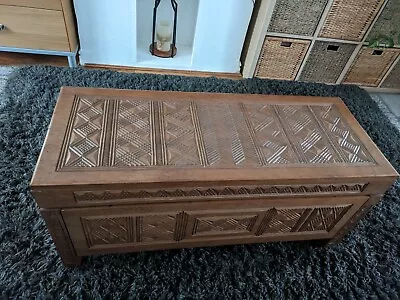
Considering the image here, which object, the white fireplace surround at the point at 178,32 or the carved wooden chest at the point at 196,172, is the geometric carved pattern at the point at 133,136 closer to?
the carved wooden chest at the point at 196,172

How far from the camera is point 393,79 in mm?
2084

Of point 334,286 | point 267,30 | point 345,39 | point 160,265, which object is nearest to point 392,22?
point 345,39

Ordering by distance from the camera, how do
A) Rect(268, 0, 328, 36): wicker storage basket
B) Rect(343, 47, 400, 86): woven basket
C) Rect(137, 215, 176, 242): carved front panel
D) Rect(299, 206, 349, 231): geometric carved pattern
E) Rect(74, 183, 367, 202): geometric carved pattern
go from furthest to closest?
1. Rect(343, 47, 400, 86): woven basket
2. Rect(268, 0, 328, 36): wicker storage basket
3. Rect(299, 206, 349, 231): geometric carved pattern
4. Rect(137, 215, 176, 242): carved front panel
5. Rect(74, 183, 367, 202): geometric carved pattern

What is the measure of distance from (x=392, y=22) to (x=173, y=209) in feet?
5.72

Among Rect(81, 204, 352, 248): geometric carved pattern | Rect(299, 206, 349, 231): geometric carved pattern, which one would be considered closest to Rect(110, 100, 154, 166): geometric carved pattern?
Rect(81, 204, 352, 248): geometric carved pattern

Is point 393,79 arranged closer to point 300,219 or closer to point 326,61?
point 326,61

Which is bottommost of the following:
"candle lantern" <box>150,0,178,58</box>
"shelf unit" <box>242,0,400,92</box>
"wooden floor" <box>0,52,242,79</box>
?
"wooden floor" <box>0,52,242,79</box>

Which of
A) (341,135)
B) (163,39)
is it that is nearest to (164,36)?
(163,39)

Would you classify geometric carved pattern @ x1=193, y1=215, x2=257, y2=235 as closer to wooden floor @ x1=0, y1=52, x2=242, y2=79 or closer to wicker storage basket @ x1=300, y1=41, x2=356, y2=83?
wooden floor @ x1=0, y1=52, x2=242, y2=79

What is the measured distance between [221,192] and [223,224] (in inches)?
6.6

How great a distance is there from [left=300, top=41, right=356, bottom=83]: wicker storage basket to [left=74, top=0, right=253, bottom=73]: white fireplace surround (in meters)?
0.45

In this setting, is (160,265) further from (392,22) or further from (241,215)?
(392,22)

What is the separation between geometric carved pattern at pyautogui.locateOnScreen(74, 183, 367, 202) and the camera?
825 mm

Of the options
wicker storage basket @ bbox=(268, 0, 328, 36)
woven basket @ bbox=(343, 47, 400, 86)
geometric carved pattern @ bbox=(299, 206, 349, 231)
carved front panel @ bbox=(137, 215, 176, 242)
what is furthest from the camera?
woven basket @ bbox=(343, 47, 400, 86)
